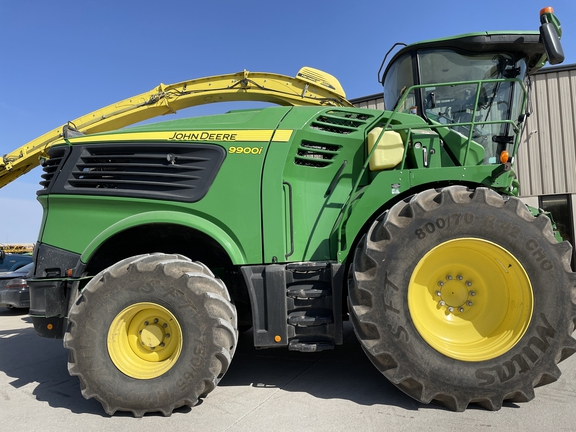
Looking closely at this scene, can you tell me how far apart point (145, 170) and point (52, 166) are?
96cm

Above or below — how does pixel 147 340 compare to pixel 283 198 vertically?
below

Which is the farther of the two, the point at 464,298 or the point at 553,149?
the point at 553,149

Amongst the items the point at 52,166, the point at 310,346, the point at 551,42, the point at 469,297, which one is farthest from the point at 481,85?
the point at 52,166

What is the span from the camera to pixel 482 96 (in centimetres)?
338

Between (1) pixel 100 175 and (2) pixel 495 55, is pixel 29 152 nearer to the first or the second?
(1) pixel 100 175

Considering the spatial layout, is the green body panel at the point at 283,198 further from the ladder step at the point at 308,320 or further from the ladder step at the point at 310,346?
the ladder step at the point at 310,346

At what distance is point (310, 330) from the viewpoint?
9.68ft

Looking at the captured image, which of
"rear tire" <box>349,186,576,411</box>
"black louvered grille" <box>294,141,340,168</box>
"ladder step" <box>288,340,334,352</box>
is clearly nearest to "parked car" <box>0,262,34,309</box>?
"ladder step" <box>288,340,334,352</box>

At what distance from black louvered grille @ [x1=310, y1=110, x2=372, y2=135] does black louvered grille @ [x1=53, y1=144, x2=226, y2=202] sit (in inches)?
35.6

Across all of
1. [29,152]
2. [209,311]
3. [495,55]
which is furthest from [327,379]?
[29,152]

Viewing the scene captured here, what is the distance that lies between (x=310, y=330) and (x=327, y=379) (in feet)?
2.14

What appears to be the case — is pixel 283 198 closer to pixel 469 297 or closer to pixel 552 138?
pixel 469 297

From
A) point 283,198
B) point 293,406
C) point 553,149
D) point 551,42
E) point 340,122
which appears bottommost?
point 293,406

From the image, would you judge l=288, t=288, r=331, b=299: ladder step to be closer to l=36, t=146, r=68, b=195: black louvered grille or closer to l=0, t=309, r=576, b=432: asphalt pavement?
l=0, t=309, r=576, b=432: asphalt pavement
